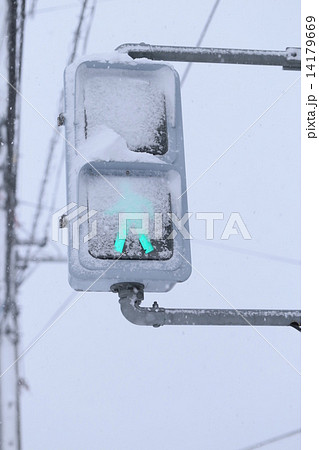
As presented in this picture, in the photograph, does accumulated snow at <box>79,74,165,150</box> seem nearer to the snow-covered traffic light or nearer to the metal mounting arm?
the snow-covered traffic light

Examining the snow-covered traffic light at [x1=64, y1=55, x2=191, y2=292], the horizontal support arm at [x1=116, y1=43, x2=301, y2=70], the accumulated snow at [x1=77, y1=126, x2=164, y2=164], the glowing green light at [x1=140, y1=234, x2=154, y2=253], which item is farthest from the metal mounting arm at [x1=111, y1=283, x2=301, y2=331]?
the horizontal support arm at [x1=116, y1=43, x2=301, y2=70]

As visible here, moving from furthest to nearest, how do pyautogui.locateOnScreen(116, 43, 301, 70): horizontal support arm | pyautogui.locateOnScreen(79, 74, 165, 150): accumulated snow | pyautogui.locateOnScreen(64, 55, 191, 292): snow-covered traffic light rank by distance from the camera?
pyautogui.locateOnScreen(116, 43, 301, 70): horizontal support arm, pyautogui.locateOnScreen(79, 74, 165, 150): accumulated snow, pyautogui.locateOnScreen(64, 55, 191, 292): snow-covered traffic light

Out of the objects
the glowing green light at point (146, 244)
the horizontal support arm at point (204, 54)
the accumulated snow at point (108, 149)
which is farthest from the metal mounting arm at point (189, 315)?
the horizontal support arm at point (204, 54)

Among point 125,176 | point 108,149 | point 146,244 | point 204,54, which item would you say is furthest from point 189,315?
point 204,54

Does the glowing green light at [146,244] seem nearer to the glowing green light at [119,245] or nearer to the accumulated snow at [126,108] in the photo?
the glowing green light at [119,245]
